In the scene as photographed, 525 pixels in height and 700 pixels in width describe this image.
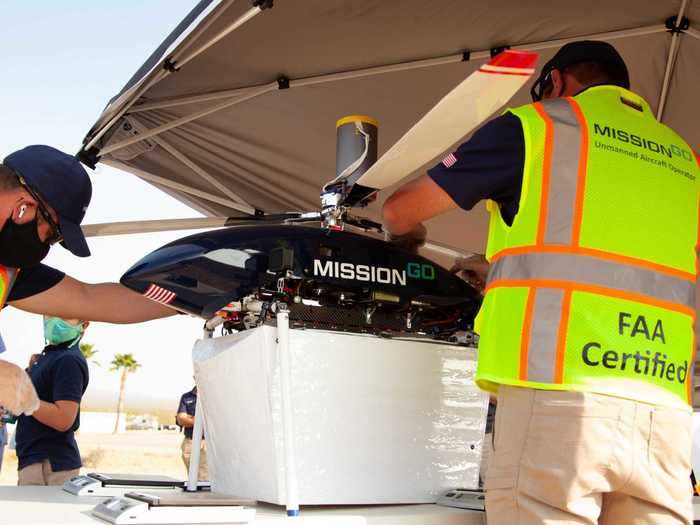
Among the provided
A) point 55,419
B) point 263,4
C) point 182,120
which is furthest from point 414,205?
point 55,419

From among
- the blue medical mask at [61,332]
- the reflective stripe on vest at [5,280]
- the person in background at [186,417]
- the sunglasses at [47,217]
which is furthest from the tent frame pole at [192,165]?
the person in background at [186,417]

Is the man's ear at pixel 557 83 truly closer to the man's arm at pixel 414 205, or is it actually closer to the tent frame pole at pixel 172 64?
the man's arm at pixel 414 205

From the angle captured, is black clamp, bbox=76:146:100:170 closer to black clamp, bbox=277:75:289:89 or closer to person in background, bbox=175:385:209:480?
black clamp, bbox=277:75:289:89

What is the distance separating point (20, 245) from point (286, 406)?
1.01 meters

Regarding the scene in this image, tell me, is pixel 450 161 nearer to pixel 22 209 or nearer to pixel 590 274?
pixel 590 274

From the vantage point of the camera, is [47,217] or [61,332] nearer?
[47,217]

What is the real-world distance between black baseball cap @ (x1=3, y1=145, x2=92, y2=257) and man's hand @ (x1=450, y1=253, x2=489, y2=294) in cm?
103

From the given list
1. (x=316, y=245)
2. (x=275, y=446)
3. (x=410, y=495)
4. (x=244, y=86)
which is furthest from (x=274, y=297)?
(x=244, y=86)

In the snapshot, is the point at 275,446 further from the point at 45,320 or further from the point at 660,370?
the point at 45,320

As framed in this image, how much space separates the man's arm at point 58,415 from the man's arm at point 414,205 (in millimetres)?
2656

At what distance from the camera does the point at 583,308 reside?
1.48 meters

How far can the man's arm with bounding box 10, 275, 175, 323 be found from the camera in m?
2.43

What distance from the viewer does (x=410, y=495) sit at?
1.75 metres

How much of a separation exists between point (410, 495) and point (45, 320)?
3.18m
